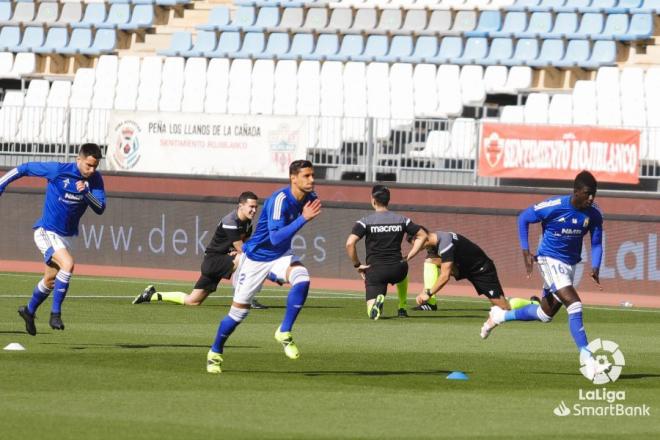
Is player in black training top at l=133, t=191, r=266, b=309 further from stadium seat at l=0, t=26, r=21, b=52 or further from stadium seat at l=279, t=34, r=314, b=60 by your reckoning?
stadium seat at l=0, t=26, r=21, b=52

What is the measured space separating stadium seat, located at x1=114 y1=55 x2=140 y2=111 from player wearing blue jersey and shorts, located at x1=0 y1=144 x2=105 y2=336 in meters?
17.1

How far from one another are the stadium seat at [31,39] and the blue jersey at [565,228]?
2531 centimetres

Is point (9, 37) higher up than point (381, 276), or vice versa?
point (9, 37)

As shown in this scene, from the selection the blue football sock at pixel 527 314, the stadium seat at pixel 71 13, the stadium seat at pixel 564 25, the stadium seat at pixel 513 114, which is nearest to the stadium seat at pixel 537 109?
the stadium seat at pixel 513 114

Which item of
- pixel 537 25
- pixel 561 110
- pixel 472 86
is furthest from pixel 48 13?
pixel 561 110

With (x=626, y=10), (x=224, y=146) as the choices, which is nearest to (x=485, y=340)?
(x=224, y=146)

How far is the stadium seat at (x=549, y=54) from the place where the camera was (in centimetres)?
3269

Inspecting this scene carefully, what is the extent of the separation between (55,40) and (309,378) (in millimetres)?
26251

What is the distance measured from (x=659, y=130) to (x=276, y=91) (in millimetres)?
8909

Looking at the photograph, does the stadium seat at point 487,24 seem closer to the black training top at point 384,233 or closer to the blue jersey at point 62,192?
the black training top at point 384,233

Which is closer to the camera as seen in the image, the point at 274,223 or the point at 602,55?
the point at 274,223

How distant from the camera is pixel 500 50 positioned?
33.4 metres

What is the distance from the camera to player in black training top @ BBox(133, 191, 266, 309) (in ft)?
69.9

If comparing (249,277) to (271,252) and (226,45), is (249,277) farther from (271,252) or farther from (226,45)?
(226,45)
